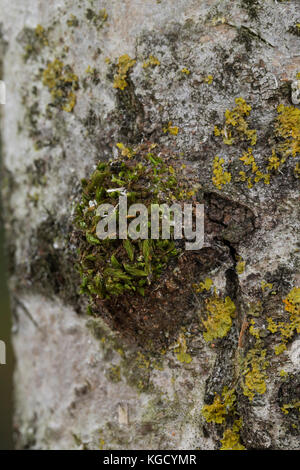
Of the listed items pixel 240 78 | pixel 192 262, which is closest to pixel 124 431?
pixel 192 262

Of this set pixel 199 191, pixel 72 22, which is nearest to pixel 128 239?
pixel 199 191

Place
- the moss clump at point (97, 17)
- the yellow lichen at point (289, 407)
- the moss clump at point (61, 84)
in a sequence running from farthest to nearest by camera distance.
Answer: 1. the moss clump at point (61, 84)
2. the moss clump at point (97, 17)
3. the yellow lichen at point (289, 407)

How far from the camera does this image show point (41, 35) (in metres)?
1.75

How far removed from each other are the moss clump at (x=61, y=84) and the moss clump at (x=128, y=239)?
1.08 feet

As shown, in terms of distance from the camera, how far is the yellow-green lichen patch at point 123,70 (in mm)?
1505

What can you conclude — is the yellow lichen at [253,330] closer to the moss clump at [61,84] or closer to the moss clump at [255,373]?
the moss clump at [255,373]

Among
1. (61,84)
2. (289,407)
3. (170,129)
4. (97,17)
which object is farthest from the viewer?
(61,84)

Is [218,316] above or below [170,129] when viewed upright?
below

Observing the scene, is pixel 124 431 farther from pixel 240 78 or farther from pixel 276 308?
pixel 240 78

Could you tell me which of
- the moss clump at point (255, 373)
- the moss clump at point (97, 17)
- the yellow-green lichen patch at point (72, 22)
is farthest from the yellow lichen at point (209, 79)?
the moss clump at point (255, 373)

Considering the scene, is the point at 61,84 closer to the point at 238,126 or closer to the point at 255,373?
the point at 238,126

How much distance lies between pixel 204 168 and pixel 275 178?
203 millimetres

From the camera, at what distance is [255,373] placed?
1.38 m

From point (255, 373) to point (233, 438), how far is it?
0.73 feet
